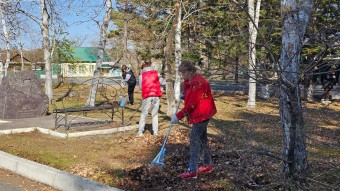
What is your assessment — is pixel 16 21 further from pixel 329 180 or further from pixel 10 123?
pixel 329 180

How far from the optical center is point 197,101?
5910mm

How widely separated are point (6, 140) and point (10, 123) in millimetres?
2842

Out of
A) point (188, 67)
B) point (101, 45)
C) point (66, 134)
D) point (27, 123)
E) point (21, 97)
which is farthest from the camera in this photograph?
point (101, 45)

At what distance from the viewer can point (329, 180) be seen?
539cm

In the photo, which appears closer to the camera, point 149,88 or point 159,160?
point 159,160

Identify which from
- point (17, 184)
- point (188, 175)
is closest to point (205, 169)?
point (188, 175)

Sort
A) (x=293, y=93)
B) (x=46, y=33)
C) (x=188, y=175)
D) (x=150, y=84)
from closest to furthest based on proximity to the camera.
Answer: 1. (x=293, y=93)
2. (x=188, y=175)
3. (x=150, y=84)
4. (x=46, y=33)

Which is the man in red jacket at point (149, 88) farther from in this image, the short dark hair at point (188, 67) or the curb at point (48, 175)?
the short dark hair at point (188, 67)

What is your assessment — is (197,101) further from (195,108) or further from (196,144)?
(196,144)

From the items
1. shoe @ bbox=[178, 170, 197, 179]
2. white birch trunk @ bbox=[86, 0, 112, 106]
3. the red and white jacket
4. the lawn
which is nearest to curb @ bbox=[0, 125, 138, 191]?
the lawn

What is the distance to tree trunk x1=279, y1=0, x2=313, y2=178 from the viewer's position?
172 inches

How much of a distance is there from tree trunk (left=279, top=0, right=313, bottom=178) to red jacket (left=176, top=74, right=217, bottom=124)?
54.7 inches

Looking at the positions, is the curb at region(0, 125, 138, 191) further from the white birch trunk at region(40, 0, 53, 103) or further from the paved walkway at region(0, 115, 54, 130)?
the white birch trunk at region(40, 0, 53, 103)

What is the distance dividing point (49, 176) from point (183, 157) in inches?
86.5
